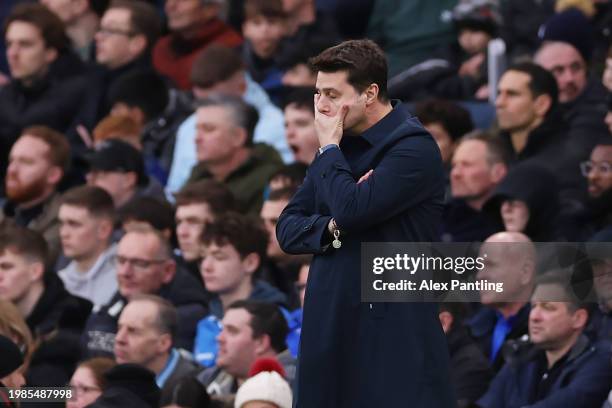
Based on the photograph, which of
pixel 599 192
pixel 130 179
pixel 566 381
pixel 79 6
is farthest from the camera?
pixel 79 6

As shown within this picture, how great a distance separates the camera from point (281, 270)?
413 inches

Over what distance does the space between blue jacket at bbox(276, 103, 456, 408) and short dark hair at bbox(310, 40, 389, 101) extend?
18 cm

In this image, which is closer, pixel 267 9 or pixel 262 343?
pixel 262 343

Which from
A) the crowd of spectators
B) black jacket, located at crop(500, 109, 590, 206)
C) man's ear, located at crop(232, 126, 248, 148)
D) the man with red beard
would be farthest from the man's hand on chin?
the man with red beard

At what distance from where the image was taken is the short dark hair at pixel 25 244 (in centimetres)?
1036

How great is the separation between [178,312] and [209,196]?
857 millimetres

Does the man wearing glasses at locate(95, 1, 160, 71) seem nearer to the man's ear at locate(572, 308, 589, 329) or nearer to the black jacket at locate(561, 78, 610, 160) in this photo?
the black jacket at locate(561, 78, 610, 160)

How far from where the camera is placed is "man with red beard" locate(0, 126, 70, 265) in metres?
11.9

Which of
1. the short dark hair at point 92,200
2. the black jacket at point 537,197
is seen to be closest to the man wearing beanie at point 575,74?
the black jacket at point 537,197

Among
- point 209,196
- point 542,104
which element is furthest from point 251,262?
point 542,104

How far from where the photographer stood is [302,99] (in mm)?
11383

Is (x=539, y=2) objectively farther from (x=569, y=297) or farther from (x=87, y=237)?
(x=569, y=297)

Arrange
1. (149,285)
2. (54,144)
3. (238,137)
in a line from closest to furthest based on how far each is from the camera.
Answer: (149,285) < (238,137) < (54,144)

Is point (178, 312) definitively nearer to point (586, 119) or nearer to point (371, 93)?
point (586, 119)
